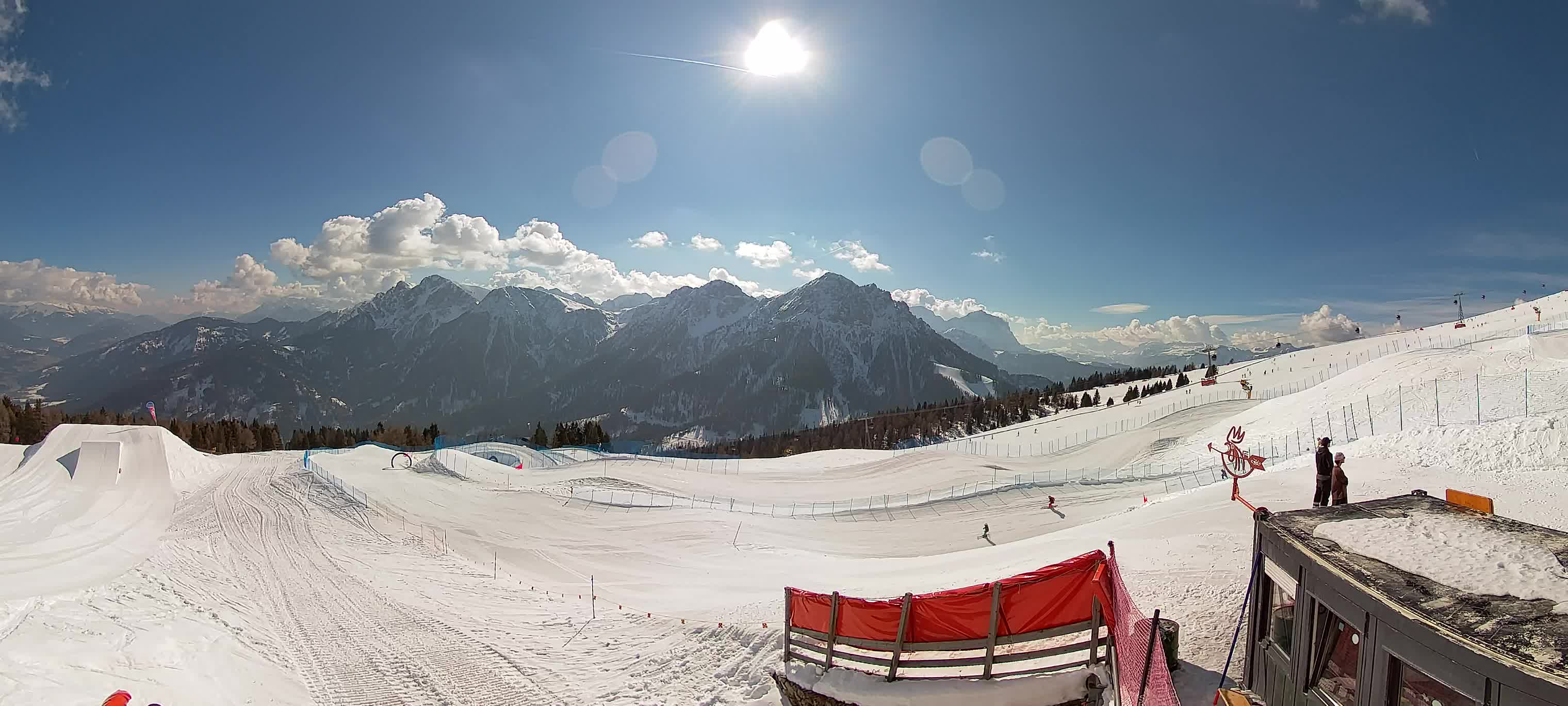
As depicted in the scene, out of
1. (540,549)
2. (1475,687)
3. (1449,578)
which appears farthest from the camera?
(540,549)

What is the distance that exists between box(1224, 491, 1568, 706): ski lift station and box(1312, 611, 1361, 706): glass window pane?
1cm

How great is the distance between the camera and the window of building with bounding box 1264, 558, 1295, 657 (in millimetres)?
6008

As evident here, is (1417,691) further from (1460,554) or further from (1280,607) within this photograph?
(1280,607)

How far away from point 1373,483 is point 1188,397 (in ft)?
198

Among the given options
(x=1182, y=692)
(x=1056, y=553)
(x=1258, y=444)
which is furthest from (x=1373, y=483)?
(x=1258, y=444)

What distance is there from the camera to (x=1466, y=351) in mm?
35906

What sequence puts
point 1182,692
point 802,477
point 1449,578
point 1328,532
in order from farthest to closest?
point 802,477, point 1182,692, point 1328,532, point 1449,578

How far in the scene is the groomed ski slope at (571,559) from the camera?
12625mm

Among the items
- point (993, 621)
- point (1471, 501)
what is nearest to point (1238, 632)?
point (993, 621)

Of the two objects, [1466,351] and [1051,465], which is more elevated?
[1466,351]

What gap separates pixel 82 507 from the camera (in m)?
29.1

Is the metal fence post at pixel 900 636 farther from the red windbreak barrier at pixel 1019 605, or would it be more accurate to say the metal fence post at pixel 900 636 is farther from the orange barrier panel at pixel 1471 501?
the orange barrier panel at pixel 1471 501

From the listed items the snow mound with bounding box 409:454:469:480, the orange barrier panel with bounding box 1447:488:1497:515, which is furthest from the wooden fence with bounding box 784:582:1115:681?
the snow mound with bounding box 409:454:469:480

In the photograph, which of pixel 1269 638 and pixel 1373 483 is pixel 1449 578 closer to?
pixel 1269 638
